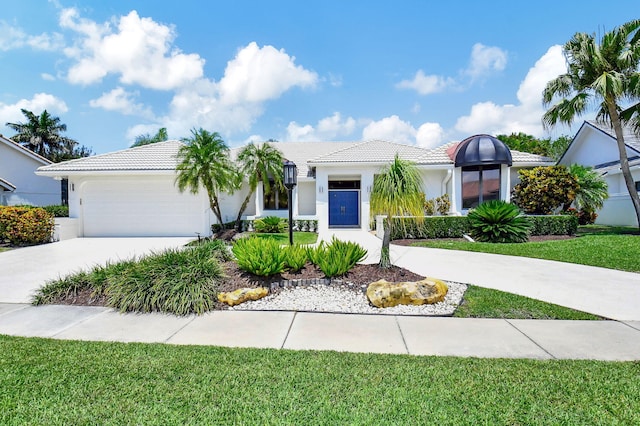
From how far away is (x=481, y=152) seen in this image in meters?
16.2

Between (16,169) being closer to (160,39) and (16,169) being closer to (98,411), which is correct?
(160,39)

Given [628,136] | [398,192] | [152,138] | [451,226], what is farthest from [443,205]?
[152,138]

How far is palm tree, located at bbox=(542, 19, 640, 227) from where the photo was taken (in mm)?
12867

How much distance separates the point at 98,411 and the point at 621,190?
81.3ft

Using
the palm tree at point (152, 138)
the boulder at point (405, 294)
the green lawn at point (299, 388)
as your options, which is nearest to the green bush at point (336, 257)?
the boulder at point (405, 294)

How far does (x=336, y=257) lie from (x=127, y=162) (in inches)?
556

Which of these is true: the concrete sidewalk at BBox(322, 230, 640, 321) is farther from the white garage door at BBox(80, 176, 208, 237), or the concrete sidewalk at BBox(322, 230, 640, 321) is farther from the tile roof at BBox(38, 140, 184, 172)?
the tile roof at BBox(38, 140, 184, 172)

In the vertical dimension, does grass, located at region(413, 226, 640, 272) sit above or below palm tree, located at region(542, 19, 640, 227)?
below

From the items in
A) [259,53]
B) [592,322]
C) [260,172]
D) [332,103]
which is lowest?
[592,322]

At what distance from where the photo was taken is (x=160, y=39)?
479 inches

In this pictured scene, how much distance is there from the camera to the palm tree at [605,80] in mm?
12867

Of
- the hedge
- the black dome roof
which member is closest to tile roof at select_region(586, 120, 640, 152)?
the black dome roof

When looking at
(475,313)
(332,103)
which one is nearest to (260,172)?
(332,103)

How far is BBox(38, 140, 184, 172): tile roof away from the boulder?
41.2 ft
